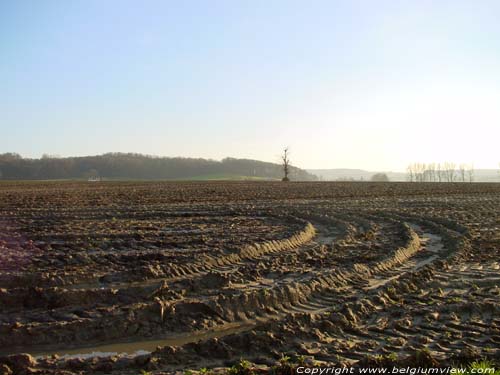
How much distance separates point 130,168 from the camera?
431ft

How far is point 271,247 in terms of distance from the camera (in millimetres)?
11125

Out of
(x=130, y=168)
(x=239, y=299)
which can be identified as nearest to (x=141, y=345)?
(x=239, y=299)

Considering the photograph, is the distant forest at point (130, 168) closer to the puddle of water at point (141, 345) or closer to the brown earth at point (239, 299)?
the brown earth at point (239, 299)

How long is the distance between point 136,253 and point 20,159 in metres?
125

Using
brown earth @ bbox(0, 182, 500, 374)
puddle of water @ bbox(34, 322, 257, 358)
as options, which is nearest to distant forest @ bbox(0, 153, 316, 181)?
brown earth @ bbox(0, 182, 500, 374)

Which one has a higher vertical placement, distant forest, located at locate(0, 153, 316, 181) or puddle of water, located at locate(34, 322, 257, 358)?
distant forest, located at locate(0, 153, 316, 181)

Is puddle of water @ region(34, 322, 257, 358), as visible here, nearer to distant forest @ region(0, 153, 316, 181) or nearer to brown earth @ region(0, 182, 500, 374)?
brown earth @ region(0, 182, 500, 374)

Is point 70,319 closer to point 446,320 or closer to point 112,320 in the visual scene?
point 112,320

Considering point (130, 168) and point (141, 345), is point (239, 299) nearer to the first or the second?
point (141, 345)

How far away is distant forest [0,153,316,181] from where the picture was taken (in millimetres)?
116938

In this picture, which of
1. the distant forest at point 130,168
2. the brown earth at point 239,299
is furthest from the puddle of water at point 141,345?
the distant forest at point 130,168

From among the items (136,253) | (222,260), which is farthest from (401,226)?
(136,253)

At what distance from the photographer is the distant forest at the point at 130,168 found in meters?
117

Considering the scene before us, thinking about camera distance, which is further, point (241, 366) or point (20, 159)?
point (20, 159)
